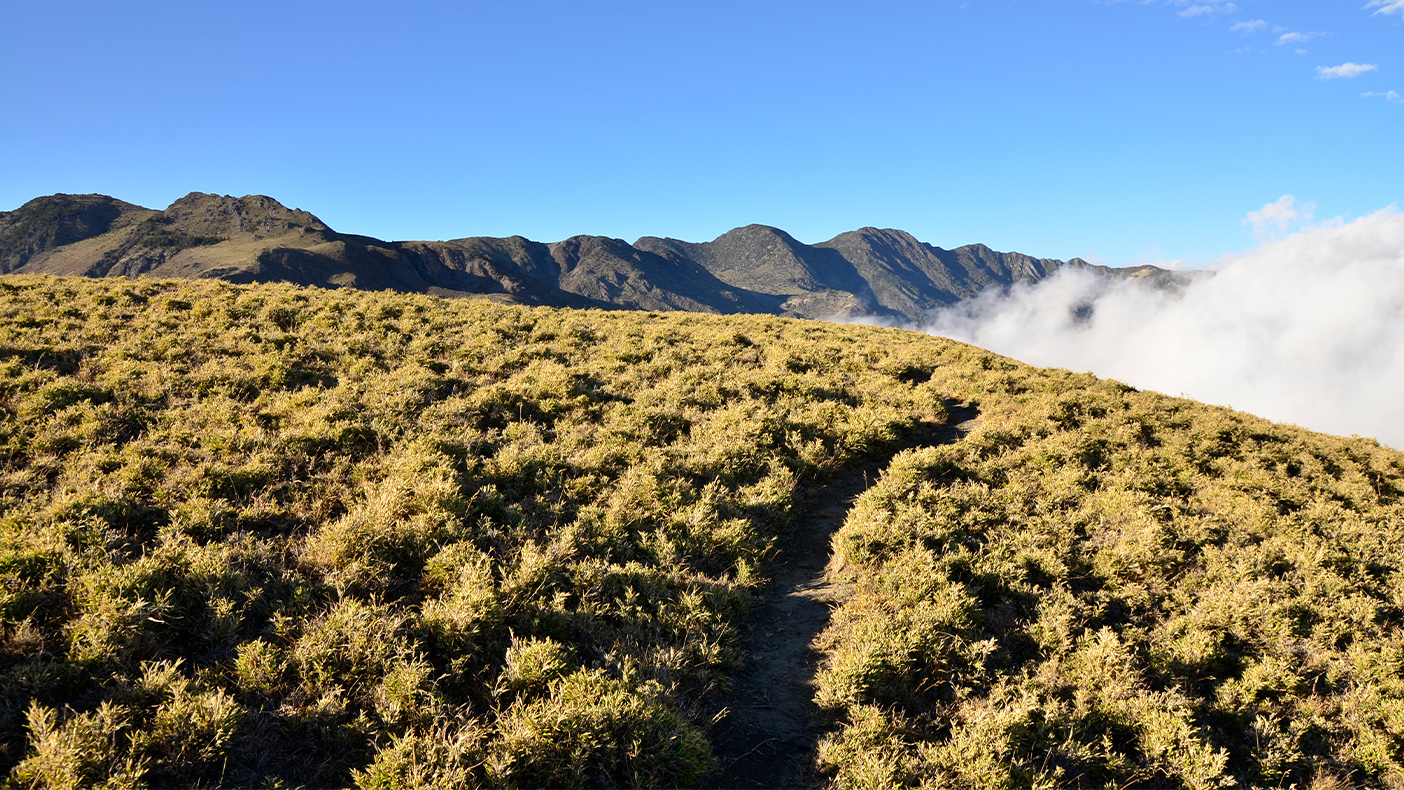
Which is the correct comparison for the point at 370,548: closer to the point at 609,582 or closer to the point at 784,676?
the point at 609,582

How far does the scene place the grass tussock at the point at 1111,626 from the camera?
5328 millimetres

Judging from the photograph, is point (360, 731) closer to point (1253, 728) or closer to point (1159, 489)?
point (1253, 728)

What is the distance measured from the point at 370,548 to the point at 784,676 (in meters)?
4.89

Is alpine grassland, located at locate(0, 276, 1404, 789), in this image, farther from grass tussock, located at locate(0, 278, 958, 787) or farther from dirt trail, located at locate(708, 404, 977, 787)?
dirt trail, located at locate(708, 404, 977, 787)

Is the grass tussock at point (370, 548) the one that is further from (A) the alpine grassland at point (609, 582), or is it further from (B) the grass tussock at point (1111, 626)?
(B) the grass tussock at point (1111, 626)

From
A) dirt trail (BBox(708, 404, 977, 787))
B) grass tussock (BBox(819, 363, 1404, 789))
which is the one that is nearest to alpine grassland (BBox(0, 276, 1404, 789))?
grass tussock (BBox(819, 363, 1404, 789))

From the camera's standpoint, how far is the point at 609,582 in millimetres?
6684

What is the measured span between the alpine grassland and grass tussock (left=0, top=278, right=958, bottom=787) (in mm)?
43

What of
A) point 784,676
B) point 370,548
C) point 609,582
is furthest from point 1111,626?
point 370,548

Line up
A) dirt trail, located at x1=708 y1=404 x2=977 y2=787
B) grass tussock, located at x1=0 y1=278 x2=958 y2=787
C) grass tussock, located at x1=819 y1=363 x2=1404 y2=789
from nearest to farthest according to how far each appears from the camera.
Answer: grass tussock, located at x1=0 y1=278 x2=958 y2=787, dirt trail, located at x1=708 y1=404 x2=977 y2=787, grass tussock, located at x1=819 y1=363 x2=1404 y2=789

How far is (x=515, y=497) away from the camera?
8617mm

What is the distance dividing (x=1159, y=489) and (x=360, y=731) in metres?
13.1

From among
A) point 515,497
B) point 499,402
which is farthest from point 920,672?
point 499,402

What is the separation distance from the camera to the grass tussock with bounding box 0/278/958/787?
449 cm
